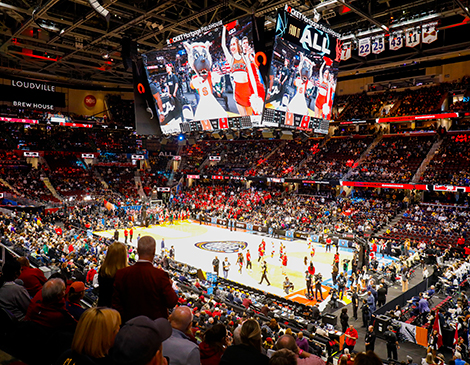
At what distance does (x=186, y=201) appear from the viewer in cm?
4466

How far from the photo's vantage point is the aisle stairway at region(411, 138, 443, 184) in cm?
3238

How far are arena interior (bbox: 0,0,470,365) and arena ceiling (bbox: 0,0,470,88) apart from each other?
19 centimetres

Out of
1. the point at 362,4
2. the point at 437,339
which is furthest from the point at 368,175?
the point at 437,339

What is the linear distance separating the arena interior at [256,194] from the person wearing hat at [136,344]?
1cm

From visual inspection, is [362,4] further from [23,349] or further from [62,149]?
[62,149]

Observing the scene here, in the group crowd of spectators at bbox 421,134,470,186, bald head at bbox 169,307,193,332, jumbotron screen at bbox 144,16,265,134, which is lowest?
bald head at bbox 169,307,193,332

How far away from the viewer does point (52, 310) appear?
333 cm

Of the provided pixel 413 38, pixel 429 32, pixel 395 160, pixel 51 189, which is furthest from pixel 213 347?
pixel 51 189

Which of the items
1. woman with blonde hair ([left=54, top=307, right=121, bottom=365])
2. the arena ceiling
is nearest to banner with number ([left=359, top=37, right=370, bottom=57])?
the arena ceiling

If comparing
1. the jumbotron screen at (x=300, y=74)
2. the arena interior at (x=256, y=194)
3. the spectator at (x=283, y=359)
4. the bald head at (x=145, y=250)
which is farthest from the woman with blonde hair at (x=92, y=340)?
the jumbotron screen at (x=300, y=74)

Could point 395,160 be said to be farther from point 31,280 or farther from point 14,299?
point 14,299

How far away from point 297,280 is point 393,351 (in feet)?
31.1

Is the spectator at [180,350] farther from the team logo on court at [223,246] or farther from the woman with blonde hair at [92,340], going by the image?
the team logo on court at [223,246]

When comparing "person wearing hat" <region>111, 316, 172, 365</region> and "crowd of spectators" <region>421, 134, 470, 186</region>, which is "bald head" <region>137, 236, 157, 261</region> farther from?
"crowd of spectators" <region>421, 134, 470, 186</region>
